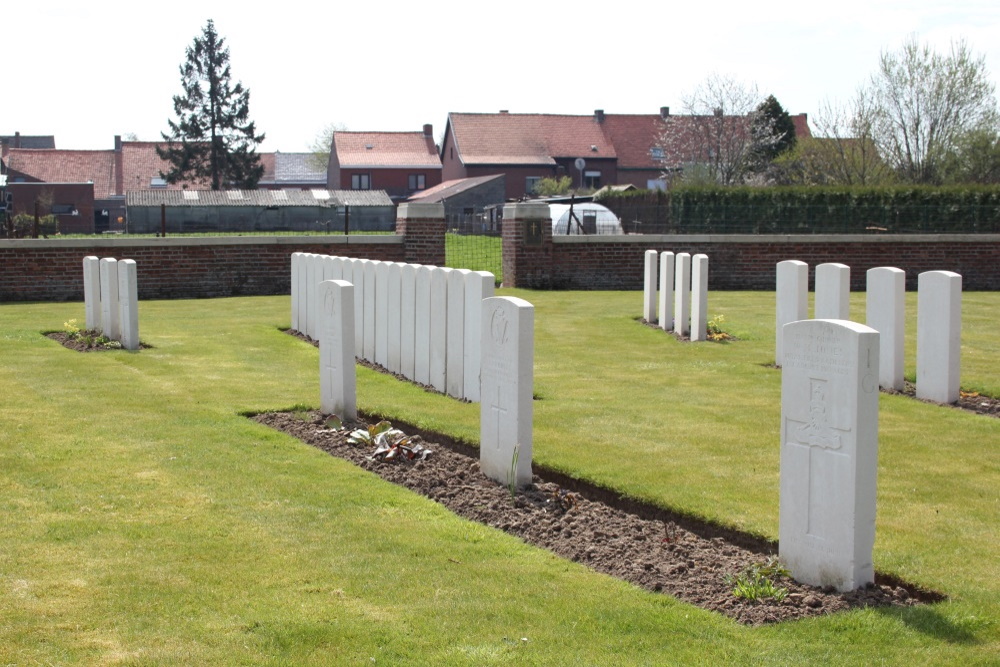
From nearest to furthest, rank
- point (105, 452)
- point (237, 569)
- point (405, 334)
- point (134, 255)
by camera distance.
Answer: point (237, 569), point (105, 452), point (405, 334), point (134, 255)

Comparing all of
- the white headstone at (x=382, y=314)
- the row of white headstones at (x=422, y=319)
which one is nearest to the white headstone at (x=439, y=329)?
the row of white headstones at (x=422, y=319)

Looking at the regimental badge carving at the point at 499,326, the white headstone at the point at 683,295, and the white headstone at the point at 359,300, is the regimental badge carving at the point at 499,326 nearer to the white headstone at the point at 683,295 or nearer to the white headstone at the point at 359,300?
the white headstone at the point at 359,300

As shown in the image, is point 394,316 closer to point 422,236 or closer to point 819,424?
point 819,424

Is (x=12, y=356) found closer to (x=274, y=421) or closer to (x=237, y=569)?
(x=274, y=421)

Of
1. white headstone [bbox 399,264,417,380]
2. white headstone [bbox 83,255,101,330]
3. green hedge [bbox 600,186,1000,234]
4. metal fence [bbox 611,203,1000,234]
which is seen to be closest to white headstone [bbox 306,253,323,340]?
white headstone [bbox 83,255,101,330]

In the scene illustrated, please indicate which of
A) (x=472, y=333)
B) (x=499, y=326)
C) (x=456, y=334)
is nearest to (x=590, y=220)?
(x=456, y=334)

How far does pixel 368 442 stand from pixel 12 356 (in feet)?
20.3

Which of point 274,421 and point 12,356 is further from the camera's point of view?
point 12,356

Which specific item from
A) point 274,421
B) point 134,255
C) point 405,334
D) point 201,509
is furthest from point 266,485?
point 134,255

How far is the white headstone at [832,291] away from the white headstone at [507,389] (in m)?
5.03

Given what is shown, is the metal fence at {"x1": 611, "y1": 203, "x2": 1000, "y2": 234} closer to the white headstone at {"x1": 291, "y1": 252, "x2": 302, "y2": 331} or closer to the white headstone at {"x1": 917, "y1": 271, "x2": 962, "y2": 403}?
the white headstone at {"x1": 291, "y1": 252, "x2": 302, "y2": 331}

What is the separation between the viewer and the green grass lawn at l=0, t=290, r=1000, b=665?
158 inches

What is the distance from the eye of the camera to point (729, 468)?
6.71m

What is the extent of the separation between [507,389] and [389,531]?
4.12 feet
